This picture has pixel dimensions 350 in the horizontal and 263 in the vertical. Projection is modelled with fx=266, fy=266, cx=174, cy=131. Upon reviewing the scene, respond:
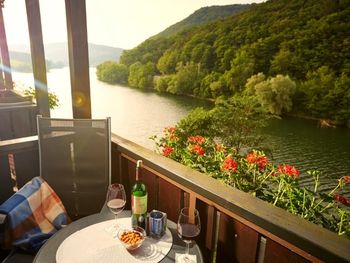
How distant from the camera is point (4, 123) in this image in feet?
12.4

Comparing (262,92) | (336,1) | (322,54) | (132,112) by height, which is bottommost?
(132,112)

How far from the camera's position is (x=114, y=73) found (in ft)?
209

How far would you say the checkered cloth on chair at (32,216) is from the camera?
4.88 feet

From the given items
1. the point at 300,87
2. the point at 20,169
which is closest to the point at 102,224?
the point at 20,169

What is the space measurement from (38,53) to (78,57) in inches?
59.6

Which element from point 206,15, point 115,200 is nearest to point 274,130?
point 115,200

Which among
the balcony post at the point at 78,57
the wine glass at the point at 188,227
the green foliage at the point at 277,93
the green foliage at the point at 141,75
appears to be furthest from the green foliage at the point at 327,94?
the green foliage at the point at 141,75

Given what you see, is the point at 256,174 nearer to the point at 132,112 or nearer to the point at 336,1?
the point at 132,112

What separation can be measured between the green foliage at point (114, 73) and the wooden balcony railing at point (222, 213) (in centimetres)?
6309

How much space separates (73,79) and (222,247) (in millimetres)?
1780

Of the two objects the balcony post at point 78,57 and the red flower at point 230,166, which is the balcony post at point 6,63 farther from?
the red flower at point 230,166

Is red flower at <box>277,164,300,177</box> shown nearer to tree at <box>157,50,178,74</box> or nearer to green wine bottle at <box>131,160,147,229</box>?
green wine bottle at <box>131,160,147,229</box>

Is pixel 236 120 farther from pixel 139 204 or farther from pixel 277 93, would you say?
pixel 277 93

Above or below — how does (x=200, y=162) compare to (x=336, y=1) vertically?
below
